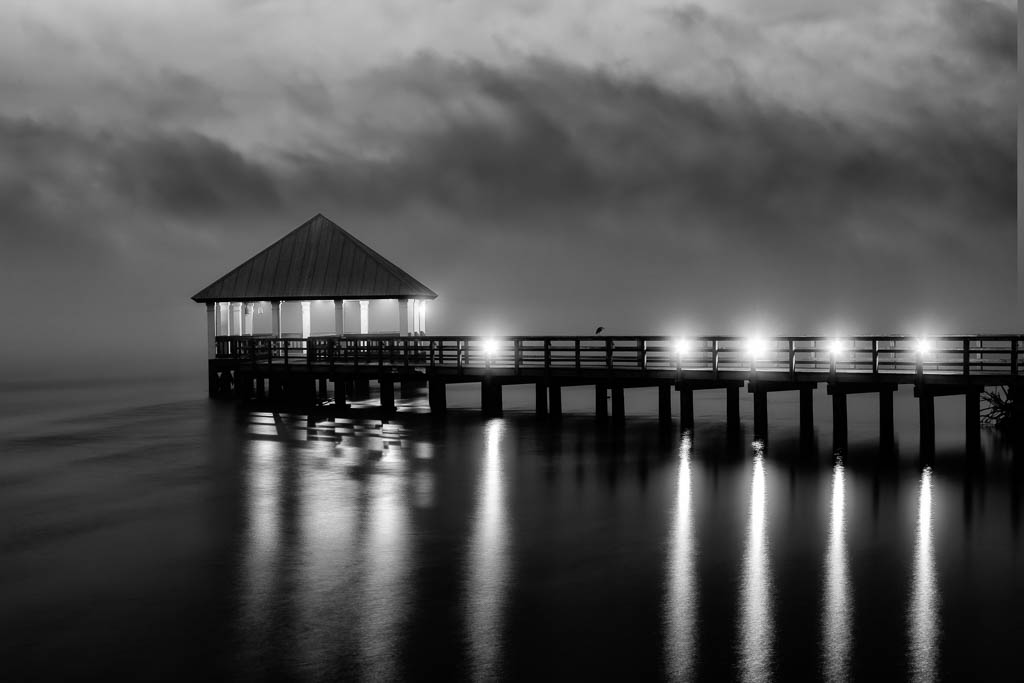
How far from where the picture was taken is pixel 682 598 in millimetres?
13148

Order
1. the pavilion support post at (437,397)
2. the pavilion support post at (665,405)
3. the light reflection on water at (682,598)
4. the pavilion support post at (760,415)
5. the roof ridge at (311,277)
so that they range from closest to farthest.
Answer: the light reflection on water at (682,598), the pavilion support post at (760,415), the pavilion support post at (665,405), the pavilion support post at (437,397), the roof ridge at (311,277)

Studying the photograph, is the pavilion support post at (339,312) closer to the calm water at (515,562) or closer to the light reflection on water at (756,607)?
the calm water at (515,562)

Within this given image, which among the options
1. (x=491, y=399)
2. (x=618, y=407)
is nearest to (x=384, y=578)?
(x=618, y=407)

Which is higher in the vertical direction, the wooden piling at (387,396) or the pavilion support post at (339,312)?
the pavilion support post at (339,312)

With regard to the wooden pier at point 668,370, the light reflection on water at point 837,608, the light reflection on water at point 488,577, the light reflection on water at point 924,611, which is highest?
the wooden pier at point 668,370

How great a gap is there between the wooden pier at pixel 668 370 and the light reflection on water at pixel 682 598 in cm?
876

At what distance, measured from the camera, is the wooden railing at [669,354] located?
26.2 metres

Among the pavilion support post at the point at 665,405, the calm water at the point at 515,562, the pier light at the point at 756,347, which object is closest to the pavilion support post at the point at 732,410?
the pavilion support post at the point at 665,405

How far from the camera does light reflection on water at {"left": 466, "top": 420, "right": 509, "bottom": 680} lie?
35.9 ft

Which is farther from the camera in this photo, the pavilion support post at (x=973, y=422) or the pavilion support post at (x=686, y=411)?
the pavilion support post at (x=686, y=411)

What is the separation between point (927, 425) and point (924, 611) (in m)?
16.0

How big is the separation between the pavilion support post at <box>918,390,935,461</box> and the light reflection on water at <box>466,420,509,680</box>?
35.8ft

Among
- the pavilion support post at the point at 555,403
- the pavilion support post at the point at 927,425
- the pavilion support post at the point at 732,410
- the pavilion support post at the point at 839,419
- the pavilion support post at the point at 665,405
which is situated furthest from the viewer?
the pavilion support post at the point at 555,403

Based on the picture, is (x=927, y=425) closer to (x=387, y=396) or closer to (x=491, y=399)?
(x=491, y=399)
